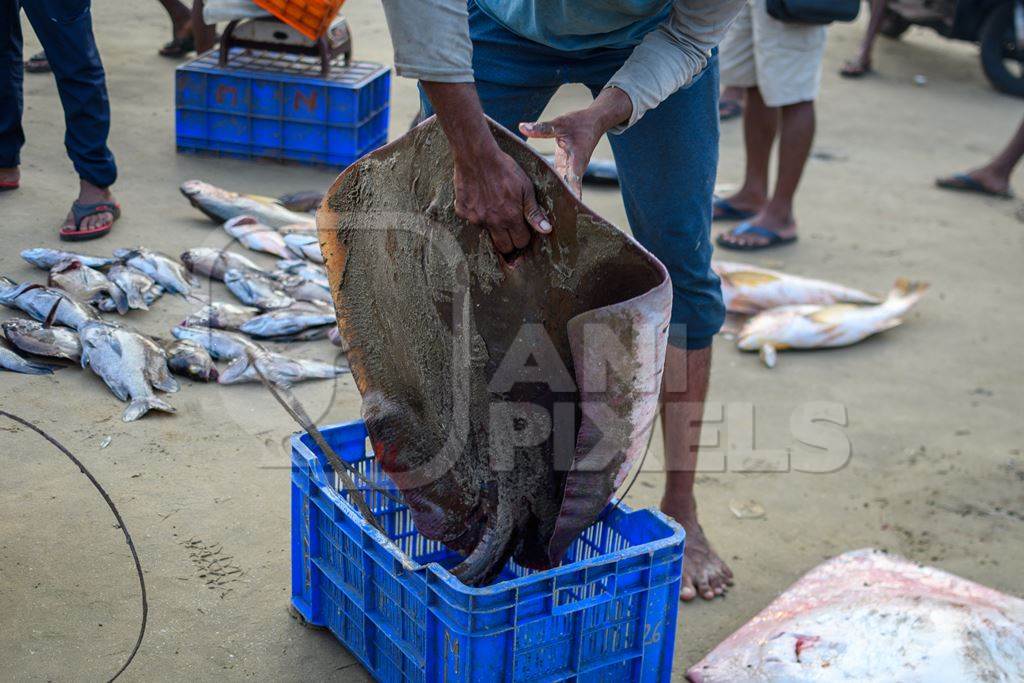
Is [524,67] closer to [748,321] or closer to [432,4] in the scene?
[432,4]

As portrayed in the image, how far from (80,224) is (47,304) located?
0.88 m

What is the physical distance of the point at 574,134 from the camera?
7.27ft

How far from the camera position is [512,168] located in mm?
2066

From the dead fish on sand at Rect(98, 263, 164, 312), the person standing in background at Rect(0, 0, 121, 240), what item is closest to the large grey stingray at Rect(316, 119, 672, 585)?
the dead fish on sand at Rect(98, 263, 164, 312)

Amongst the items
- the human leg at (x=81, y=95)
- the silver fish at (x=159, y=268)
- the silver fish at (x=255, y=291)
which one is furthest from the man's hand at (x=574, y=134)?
the human leg at (x=81, y=95)

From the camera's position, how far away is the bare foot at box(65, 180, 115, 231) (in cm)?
458

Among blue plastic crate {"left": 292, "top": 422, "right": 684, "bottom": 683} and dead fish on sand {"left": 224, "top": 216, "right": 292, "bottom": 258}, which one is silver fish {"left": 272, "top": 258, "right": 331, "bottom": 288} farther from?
blue plastic crate {"left": 292, "top": 422, "right": 684, "bottom": 683}

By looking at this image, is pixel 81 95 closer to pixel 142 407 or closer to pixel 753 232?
pixel 142 407

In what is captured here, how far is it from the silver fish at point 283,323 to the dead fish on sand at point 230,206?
0.94 metres

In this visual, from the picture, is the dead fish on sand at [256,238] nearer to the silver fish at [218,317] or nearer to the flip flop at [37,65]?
the silver fish at [218,317]

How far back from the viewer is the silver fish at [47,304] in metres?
3.75

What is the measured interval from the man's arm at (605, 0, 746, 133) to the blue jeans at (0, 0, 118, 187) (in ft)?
9.38

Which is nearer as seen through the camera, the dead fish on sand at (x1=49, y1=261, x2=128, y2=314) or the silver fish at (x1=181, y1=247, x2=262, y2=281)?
the dead fish on sand at (x1=49, y1=261, x2=128, y2=314)

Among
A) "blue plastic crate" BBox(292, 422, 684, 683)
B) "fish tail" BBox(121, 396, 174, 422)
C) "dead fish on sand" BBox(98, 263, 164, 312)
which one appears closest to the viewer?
"blue plastic crate" BBox(292, 422, 684, 683)
